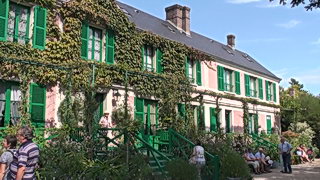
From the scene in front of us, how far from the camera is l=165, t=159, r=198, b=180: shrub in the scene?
339 inches

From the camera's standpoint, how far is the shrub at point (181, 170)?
8.60 metres

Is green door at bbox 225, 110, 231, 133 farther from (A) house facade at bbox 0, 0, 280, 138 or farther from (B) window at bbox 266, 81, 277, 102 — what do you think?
(B) window at bbox 266, 81, 277, 102

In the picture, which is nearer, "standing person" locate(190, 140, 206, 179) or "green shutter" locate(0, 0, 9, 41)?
"standing person" locate(190, 140, 206, 179)

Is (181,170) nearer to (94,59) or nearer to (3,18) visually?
(94,59)

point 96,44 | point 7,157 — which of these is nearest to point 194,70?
point 96,44

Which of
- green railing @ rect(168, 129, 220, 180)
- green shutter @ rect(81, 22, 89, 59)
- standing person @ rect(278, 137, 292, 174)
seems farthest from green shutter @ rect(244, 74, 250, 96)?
green shutter @ rect(81, 22, 89, 59)

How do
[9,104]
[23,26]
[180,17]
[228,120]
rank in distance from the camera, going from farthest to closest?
1. [180,17]
2. [228,120]
3. [23,26]
4. [9,104]

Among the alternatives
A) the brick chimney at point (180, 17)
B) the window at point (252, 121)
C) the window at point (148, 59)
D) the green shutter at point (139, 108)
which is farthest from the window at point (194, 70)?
the window at point (252, 121)

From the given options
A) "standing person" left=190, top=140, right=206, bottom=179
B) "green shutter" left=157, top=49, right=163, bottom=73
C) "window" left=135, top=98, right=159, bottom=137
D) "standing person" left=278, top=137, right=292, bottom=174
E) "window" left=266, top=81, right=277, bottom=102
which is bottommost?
"standing person" left=278, top=137, right=292, bottom=174

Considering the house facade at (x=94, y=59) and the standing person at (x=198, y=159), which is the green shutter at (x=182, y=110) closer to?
the house facade at (x=94, y=59)

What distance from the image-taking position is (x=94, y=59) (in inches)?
523

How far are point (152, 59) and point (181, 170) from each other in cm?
818

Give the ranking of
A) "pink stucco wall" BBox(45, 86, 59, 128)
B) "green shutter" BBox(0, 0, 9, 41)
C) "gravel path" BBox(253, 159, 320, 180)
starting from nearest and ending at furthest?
"green shutter" BBox(0, 0, 9, 41)
"pink stucco wall" BBox(45, 86, 59, 128)
"gravel path" BBox(253, 159, 320, 180)

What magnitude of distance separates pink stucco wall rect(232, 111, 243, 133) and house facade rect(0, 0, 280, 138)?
29cm
